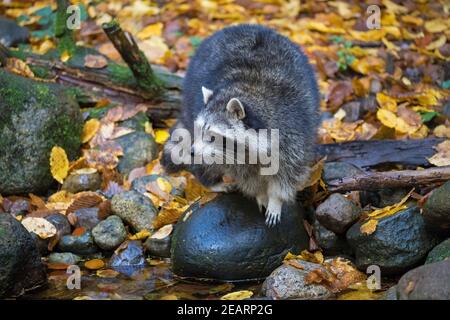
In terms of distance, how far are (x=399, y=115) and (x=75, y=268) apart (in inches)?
144

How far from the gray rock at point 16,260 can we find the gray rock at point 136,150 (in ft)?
6.07

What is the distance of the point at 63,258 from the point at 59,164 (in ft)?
3.92

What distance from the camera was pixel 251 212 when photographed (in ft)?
17.0

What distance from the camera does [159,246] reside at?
5.50 m

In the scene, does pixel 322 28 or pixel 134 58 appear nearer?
pixel 134 58

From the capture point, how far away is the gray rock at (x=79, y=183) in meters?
6.25

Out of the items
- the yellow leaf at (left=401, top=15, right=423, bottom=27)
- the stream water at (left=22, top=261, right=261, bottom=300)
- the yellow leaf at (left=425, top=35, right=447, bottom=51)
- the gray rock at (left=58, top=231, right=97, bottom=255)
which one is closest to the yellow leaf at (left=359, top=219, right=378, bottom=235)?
the stream water at (left=22, top=261, right=261, bottom=300)

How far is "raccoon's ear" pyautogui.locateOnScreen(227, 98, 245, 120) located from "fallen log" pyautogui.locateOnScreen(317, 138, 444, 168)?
1.64 metres

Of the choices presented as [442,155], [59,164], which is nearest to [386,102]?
[442,155]

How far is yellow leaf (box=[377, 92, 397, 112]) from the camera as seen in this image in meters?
7.04

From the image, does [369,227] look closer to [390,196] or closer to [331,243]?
[331,243]

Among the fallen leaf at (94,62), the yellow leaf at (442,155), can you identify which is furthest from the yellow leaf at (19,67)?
the yellow leaf at (442,155)

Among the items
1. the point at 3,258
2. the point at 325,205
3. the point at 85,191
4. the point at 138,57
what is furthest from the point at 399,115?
the point at 3,258

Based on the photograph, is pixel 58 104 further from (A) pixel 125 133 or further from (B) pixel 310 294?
(B) pixel 310 294
